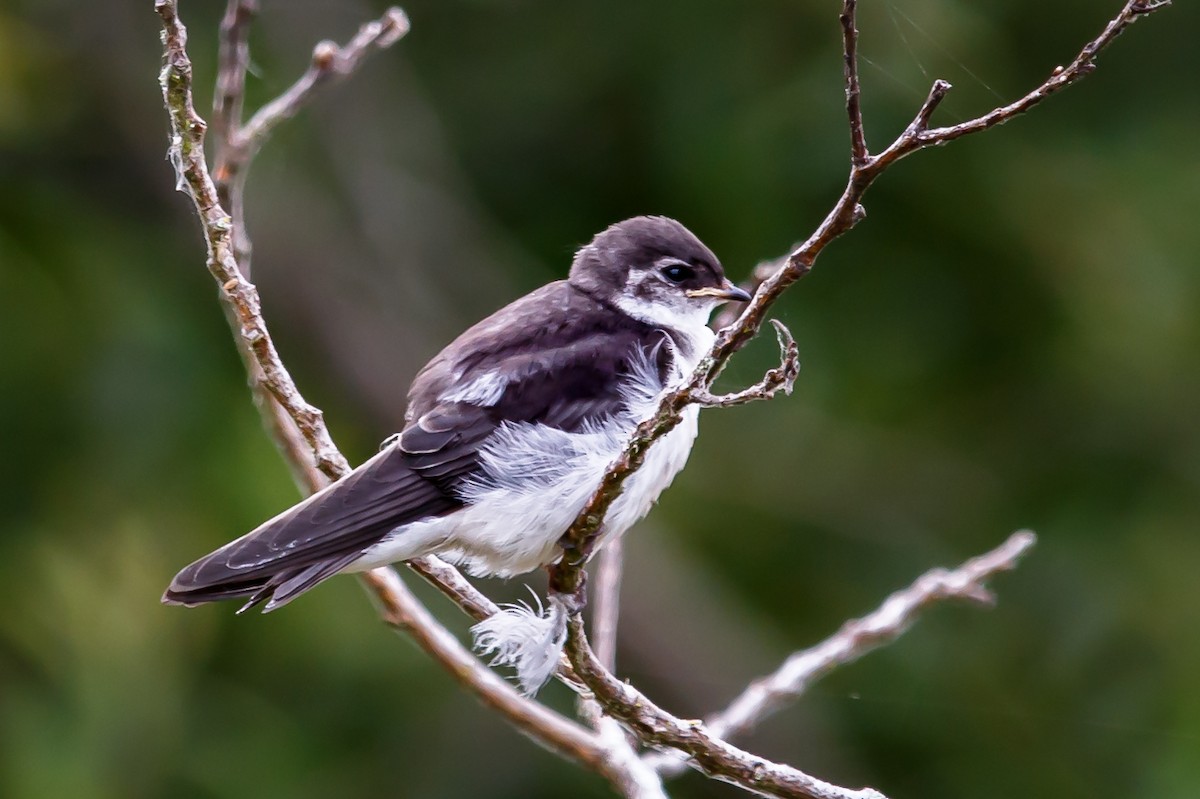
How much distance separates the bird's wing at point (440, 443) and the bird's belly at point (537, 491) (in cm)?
4

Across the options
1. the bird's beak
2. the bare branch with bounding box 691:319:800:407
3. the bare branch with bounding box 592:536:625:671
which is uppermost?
the bird's beak

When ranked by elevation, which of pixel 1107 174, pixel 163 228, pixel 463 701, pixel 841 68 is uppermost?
pixel 163 228

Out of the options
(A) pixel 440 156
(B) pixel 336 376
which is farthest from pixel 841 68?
(B) pixel 336 376

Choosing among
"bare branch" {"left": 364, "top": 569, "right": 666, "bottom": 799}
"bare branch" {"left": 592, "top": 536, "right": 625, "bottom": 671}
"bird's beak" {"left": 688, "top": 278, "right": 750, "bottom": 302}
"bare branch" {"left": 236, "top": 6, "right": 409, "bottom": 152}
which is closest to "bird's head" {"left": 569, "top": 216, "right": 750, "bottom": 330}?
"bird's beak" {"left": 688, "top": 278, "right": 750, "bottom": 302}

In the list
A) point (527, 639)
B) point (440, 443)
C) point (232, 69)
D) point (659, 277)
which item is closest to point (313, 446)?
point (440, 443)

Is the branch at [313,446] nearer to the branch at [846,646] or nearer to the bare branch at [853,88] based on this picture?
the branch at [846,646]

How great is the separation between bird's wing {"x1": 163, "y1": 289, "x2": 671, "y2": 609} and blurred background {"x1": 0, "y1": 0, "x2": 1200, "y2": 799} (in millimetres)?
2257

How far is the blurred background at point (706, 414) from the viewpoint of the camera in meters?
6.30

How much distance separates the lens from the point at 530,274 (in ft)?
24.8

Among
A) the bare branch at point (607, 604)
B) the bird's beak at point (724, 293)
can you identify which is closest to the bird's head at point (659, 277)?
the bird's beak at point (724, 293)

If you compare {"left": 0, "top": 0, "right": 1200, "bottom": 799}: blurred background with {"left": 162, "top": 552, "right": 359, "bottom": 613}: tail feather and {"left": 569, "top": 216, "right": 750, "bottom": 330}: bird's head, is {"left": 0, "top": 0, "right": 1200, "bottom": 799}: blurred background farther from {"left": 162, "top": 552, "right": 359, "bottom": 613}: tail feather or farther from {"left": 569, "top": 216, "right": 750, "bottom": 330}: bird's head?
{"left": 162, "top": 552, "right": 359, "bottom": 613}: tail feather

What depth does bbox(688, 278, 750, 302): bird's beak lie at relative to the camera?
3922mm

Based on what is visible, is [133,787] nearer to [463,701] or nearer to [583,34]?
[463,701]

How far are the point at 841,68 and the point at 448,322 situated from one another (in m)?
2.46
